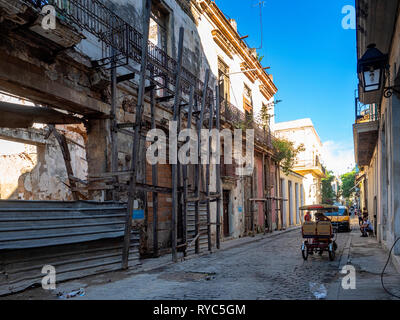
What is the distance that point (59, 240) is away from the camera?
252 inches

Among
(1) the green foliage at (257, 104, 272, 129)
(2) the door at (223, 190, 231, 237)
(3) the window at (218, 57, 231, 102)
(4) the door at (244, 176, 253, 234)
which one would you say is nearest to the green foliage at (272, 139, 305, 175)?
(1) the green foliage at (257, 104, 272, 129)

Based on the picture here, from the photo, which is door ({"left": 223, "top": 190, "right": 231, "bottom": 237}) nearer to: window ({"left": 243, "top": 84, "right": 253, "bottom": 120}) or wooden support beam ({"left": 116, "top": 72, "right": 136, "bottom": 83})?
window ({"left": 243, "top": 84, "right": 253, "bottom": 120})

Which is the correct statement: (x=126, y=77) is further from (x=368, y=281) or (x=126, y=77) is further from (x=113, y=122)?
(x=368, y=281)

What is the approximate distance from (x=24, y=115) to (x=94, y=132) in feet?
6.40

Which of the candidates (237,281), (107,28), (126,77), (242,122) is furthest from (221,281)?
(242,122)

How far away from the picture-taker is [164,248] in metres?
11.2

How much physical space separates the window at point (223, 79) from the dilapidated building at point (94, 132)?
4.45 feet

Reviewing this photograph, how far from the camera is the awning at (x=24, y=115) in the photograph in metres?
7.01

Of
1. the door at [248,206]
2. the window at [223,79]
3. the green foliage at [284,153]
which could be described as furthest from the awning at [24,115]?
the green foliage at [284,153]

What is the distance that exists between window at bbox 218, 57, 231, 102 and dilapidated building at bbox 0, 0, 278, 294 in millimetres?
1357

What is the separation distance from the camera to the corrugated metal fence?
18.5ft

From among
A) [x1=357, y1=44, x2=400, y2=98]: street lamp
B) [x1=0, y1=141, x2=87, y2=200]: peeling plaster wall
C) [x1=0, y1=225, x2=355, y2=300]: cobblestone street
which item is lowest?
[x1=0, y1=225, x2=355, y2=300]: cobblestone street
